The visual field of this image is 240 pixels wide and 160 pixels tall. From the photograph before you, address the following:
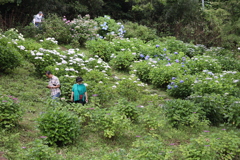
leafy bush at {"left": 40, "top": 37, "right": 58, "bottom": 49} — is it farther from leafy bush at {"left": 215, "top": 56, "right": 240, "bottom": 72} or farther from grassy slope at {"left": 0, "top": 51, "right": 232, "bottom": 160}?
leafy bush at {"left": 215, "top": 56, "right": 240, "bottom": 72}

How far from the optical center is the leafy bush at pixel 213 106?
293 inches

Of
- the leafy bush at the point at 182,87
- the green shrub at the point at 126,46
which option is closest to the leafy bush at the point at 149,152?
the leafy bush at the point at 182,87

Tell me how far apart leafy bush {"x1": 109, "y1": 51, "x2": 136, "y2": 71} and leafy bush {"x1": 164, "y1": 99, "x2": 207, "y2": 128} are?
423cm

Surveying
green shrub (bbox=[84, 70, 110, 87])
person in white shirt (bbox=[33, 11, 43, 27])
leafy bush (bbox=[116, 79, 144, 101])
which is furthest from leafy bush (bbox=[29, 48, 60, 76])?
person in white shirt (bbox=[33, 11, 43, 27])

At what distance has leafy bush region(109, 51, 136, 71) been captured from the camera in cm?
1120

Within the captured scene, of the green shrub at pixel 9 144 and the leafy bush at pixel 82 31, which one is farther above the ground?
the leafy bush at pixel 82 31

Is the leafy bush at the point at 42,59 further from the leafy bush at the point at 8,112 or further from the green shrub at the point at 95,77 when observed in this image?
the leafy bush at the point at 8,112

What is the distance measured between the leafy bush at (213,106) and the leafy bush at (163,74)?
2080 millimetres

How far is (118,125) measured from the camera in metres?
5.95

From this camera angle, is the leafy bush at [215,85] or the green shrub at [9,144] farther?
the leafy bush at [215,85]

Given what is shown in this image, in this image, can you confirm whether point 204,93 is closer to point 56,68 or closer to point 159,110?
point 159,110

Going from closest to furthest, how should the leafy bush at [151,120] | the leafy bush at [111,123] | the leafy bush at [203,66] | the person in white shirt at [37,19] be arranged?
the leafy bush at [111,123], the leafy bush at [151,120], the leafy bush at [203,66], the person in white shirt at [37,19]

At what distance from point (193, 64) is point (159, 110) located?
381 centimetres

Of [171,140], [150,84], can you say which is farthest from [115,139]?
[150,84]
